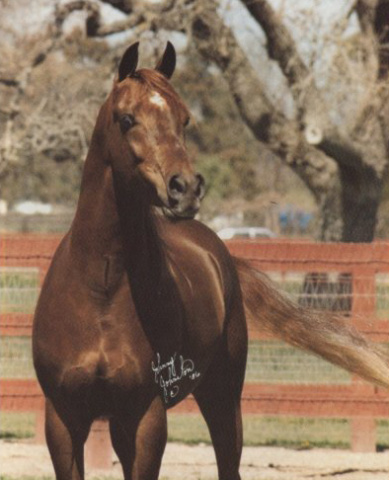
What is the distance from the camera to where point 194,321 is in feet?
15.2

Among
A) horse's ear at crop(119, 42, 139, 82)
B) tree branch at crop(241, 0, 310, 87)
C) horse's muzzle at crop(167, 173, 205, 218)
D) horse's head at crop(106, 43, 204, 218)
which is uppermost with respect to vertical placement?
tree branch at crop(241, 0, 310, 87)

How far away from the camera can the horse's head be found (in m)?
3.56

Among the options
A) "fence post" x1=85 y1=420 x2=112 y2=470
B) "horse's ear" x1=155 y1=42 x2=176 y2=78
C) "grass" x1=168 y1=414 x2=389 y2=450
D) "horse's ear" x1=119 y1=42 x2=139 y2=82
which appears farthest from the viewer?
"grass" x1=168 y1=414 x2=389 y2=450

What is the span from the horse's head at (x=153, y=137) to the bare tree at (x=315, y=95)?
996 cm

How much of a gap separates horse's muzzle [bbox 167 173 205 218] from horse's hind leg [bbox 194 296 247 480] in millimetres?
1682

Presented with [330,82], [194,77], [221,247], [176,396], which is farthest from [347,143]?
[194,77]

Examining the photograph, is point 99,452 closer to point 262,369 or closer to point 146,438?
point 262,369

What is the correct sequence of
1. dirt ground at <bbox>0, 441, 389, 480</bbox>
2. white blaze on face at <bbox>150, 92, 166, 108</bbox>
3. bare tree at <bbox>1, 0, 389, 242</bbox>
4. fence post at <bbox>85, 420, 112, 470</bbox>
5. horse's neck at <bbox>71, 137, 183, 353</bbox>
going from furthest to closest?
bare tree at <bbox>1, 0, 389, 242</bbox>
fence post at <bbox>85, 420, 112, 470</bbox>
dirt ground at <bbox>0, 441, 389, 480</bbox>
horse's neck at <bbox>71, 137, 183, 353</bbox>
white blaze on face at <bbox>150, 92, 166, 108</bbox>

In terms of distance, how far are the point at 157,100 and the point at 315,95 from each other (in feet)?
34.9

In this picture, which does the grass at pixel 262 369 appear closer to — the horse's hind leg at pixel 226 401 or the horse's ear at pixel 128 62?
the horse's hind leg at pixel 226 401

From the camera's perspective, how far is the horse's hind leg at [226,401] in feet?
16.9

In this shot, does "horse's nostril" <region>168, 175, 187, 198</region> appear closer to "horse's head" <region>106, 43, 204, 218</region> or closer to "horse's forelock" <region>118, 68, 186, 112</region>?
"horse's head" <region>106, 43, 204, 218</region>

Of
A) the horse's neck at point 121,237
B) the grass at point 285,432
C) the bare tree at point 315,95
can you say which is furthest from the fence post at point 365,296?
the bare tree at point 315,95

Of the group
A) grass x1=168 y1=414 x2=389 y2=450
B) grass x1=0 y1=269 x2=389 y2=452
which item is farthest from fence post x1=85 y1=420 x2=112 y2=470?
grass x1=168 y1=414 x2=389 y2=450
